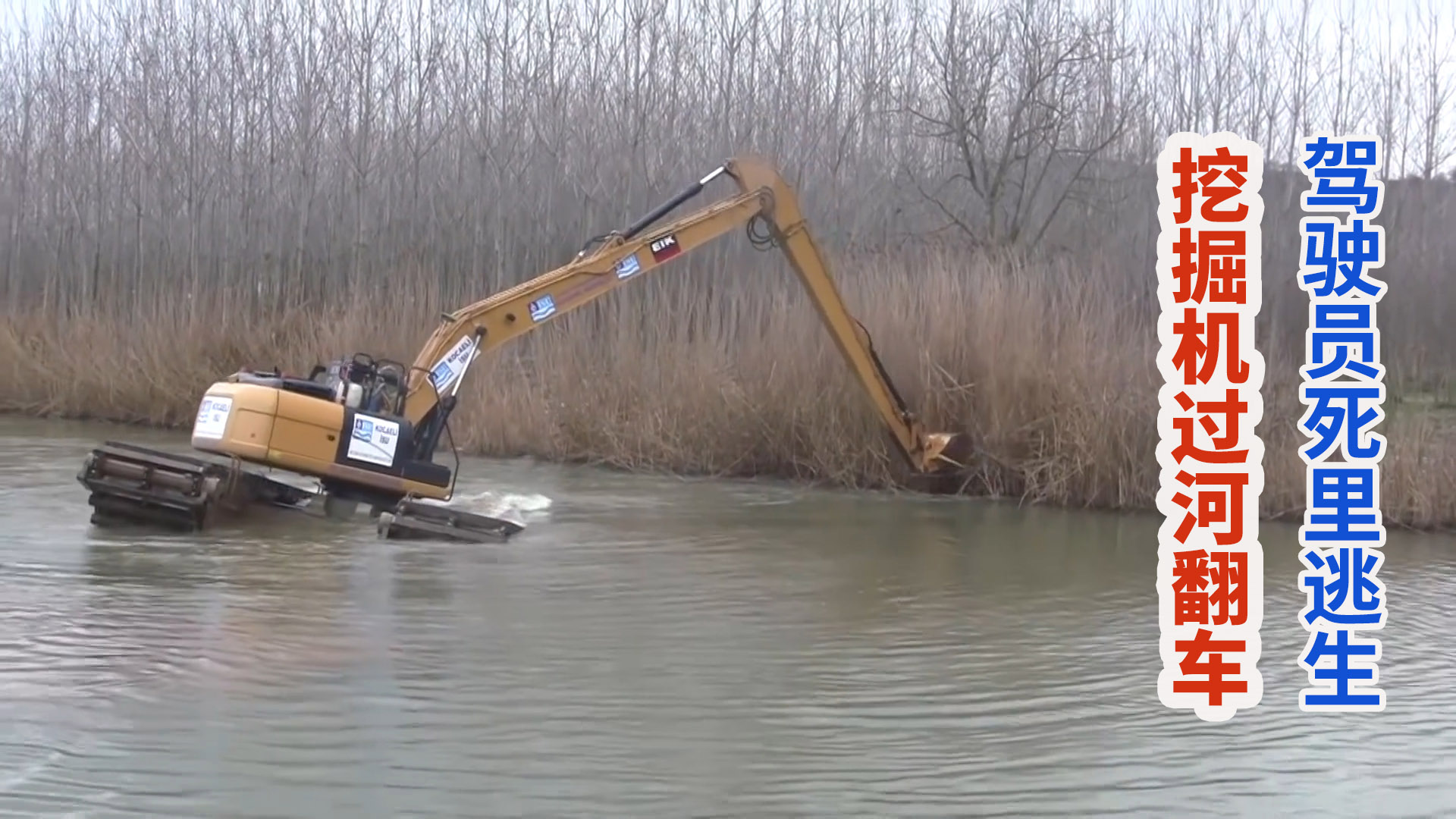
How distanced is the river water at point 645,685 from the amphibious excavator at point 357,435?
251 mm

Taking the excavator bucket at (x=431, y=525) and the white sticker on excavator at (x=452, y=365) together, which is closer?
the excavator bucket at (x=431, y=525)

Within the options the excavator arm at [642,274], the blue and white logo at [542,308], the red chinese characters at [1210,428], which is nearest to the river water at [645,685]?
the red chinese characters at [1210,428]

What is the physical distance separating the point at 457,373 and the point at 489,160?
1022 centimetres

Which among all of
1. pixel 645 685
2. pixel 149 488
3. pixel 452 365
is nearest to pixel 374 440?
pixel 452 365

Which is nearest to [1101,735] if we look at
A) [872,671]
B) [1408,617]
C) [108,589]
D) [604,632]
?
[872,671]

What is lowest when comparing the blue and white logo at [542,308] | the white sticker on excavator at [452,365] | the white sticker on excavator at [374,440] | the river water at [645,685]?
the river water at [645,685]

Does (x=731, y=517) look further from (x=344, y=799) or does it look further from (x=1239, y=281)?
(x=344, y=799)

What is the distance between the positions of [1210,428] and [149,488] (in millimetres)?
6710

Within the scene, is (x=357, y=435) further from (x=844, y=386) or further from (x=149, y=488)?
(x=844, y=386)

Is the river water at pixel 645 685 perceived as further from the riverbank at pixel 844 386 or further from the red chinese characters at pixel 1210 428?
the riverbank at pixel 844 386

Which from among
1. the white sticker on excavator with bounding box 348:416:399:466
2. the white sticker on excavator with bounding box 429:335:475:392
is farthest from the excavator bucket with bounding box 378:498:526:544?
the white sticker on excavator with bounding box 429:335:475:392

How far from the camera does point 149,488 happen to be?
957cm

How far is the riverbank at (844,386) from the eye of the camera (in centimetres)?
1271

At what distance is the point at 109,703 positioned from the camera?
222 inches
